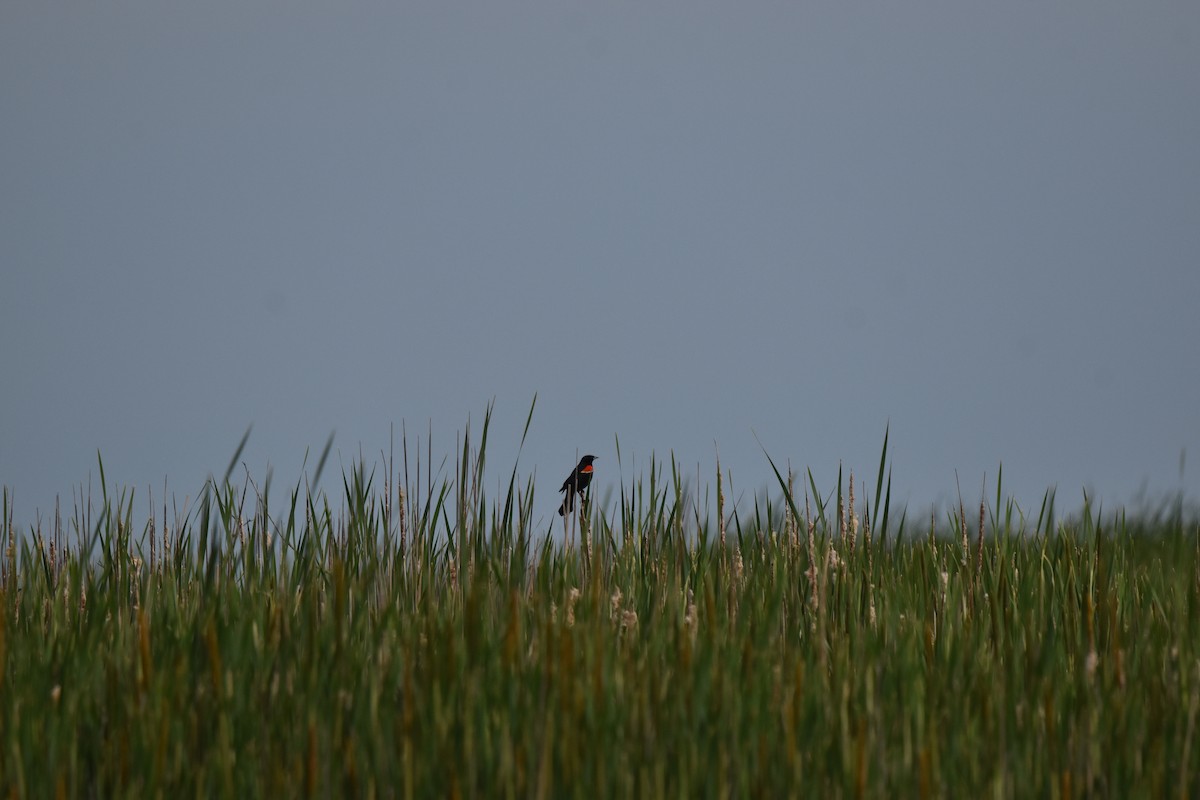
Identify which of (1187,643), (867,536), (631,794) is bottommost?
(631,794)

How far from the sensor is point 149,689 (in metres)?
3.11

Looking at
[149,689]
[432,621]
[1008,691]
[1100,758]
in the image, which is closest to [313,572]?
[432,621]

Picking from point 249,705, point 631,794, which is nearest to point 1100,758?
point 631,794

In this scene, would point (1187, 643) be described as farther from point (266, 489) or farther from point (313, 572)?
point (266, 489)

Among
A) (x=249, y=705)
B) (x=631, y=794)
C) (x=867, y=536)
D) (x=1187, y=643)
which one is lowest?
(x=631, y=794)

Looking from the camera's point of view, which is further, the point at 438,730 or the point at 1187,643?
the point at 1187,643

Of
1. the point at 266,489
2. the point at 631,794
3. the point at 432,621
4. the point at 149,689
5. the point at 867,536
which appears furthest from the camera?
the point at 867,536

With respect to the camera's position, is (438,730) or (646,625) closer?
(438,730)

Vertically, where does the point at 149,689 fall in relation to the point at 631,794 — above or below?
above

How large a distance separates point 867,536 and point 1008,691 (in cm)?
185

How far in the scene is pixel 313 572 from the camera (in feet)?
12.1

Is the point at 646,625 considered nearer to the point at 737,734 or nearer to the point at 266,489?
the point at 737,734

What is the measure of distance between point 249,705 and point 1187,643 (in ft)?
10.5

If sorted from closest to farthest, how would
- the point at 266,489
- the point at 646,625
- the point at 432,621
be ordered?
the point at 432,621
the point at 646,625
the point at 266,489
